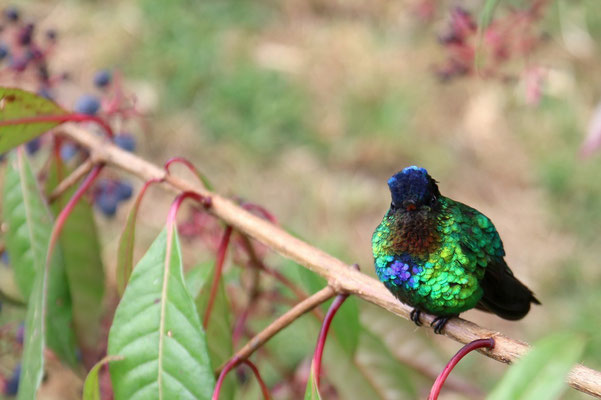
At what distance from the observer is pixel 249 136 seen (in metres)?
4.18

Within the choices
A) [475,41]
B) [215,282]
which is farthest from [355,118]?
[215,282]

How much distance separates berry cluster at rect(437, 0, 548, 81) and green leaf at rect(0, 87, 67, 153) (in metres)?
1.19

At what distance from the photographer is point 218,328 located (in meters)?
1.29

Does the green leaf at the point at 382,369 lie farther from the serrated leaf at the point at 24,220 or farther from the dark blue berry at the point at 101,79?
the dark blue berry at the point at 101,79

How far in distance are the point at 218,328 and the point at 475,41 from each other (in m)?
1.27

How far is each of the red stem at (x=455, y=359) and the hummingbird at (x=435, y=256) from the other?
11cm

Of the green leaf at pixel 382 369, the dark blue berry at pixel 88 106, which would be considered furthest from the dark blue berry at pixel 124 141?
the green leaf at pixel 382 369

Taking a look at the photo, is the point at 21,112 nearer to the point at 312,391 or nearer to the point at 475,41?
the point at 312,391

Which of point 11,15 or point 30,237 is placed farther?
point 11,15

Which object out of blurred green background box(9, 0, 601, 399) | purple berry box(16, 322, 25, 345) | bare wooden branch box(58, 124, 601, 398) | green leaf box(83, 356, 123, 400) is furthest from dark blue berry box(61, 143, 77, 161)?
blurred green background box(9, 0, 601, 399)

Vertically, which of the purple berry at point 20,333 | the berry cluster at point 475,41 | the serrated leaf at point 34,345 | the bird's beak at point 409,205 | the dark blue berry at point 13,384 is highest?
the berry cluster at point 475,41

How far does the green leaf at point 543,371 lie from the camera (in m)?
0.61

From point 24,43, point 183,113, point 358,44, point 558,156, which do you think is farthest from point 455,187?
point 24,43

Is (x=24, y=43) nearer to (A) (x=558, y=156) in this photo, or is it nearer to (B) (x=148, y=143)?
(B) (x=148, y=143)
